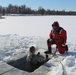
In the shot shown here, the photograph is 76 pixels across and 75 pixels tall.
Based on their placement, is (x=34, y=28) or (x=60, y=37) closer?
(x=60, y=37)

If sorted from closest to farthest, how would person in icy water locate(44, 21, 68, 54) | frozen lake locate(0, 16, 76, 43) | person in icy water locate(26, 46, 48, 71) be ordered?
person in icy water locate(26, 46, 48, 71)
person in icy water locate(44, 21, 68, 54)
frozen lake locate(0, 16, 76, 43)

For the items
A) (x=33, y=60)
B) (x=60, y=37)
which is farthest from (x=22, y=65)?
(x=60, y=37)

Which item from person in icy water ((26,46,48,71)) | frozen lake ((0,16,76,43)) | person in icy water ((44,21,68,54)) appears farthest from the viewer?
frozen lake ((0,16,76,43))

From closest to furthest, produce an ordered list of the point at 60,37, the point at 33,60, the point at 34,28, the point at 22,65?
the point at 33,60 → the point at 22,65 → the point at 60,37 → the point at 34,28

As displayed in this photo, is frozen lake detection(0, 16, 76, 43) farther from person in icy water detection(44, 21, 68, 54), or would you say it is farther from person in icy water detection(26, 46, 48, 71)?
person in icy water detection(26, 46, 48, 71)

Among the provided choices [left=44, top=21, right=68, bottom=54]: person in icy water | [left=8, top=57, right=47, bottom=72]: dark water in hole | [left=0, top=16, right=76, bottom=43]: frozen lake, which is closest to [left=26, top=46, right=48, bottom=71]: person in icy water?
[left=8, top=57, right=47, bottom=72]: dark water in hole

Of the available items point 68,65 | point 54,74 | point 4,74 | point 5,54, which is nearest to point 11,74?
point 4,74

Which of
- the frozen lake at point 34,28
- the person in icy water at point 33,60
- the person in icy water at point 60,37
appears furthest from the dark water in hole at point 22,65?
the frozen lake at point 34,28

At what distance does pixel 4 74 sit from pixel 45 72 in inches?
36.9

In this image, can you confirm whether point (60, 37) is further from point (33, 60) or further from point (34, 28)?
point (34, 28)

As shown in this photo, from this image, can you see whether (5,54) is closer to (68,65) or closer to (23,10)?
(68,65)

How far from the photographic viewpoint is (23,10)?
86875 mm

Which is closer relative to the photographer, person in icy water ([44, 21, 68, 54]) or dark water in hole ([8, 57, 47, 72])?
dark water in hole ([8, 57, 47, 72])

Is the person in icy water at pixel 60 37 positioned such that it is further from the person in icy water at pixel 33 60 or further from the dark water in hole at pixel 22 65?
the dark water in hole at pixel 22 65
